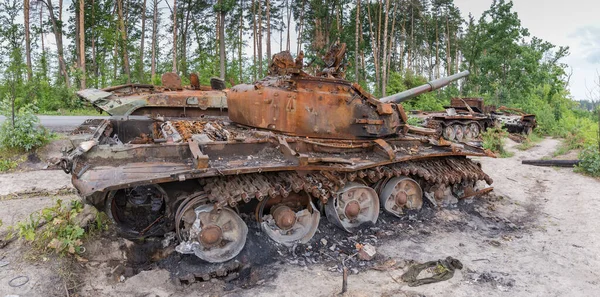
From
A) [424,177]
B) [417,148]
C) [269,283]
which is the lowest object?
[269,283]

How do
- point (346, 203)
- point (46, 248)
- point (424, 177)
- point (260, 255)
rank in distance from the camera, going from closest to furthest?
point (46, 248) → point (260, 255) → point (346, 203) → point (424, 177)

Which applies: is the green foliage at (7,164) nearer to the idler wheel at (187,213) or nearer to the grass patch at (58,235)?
the grass patch at (58,235)

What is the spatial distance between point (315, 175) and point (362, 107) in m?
1.66

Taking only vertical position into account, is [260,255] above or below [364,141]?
below

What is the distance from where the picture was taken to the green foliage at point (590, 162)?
35.5 feet

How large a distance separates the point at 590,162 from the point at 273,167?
33.5ft

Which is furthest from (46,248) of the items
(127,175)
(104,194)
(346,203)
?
(346,203)

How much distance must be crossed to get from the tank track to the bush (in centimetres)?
825

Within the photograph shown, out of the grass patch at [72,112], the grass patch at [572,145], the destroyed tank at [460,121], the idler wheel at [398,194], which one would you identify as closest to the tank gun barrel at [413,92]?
the idler wheel at [398,194]

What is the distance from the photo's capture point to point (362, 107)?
7023mm

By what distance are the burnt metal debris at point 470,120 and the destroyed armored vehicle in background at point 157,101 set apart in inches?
414

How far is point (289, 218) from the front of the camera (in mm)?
6016

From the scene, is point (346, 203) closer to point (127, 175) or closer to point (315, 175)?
point (315, 175)

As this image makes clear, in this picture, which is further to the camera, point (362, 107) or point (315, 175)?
point (362, 107)
